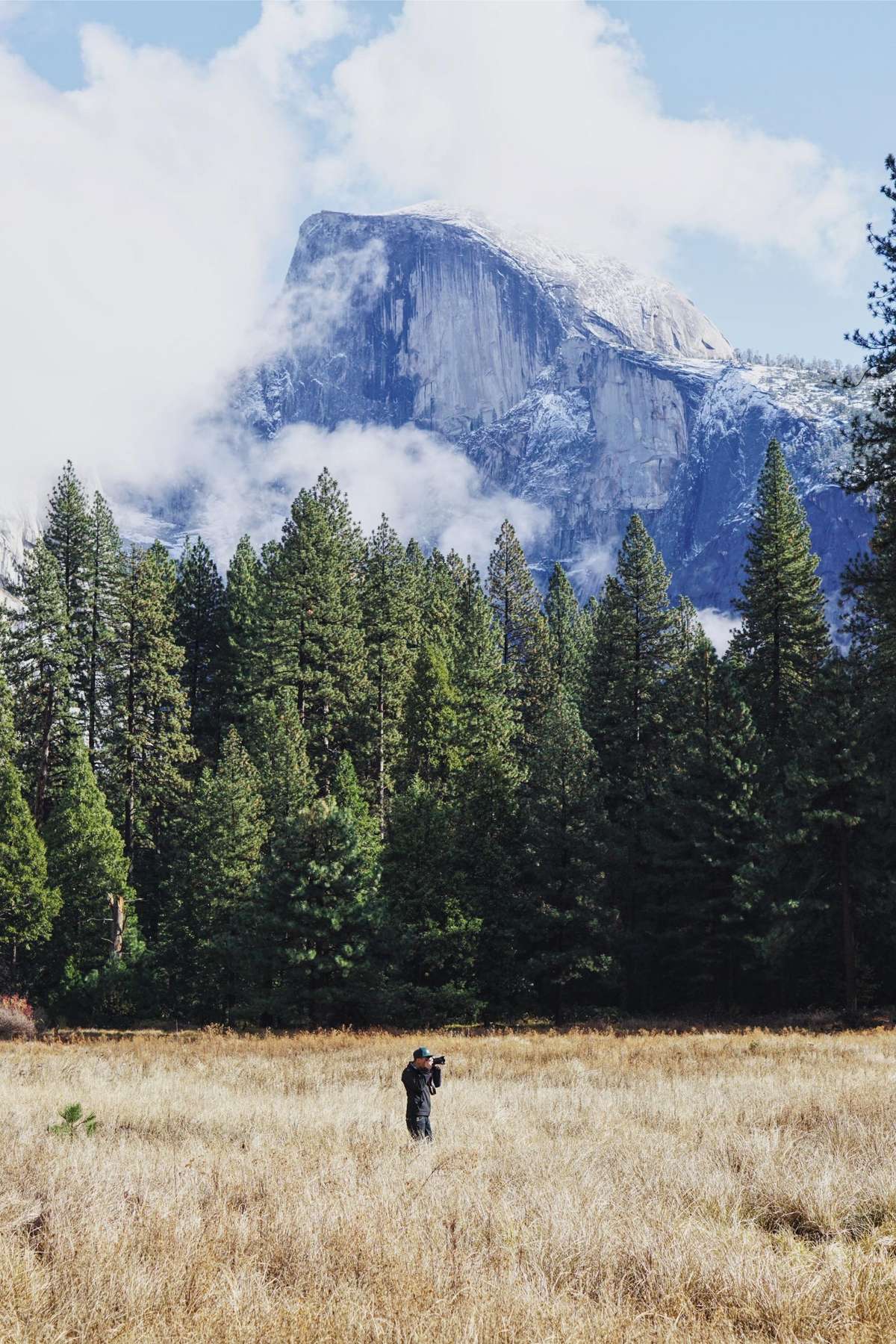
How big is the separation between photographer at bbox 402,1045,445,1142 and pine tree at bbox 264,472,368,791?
38.0m

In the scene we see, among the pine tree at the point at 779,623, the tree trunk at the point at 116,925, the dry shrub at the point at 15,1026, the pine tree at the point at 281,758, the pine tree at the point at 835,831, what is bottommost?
the dry shrub at the point at 15,1026

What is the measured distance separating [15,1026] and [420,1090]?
2521 cm

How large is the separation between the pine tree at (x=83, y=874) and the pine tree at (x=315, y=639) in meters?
10.8

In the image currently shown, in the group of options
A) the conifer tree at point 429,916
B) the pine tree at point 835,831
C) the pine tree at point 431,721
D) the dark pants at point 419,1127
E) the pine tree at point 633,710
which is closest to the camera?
the dark pants at point 419,1127

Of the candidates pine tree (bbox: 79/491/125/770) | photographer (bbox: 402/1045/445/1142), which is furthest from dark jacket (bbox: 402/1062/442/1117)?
pine tree (bbox: 79/491/125/770)

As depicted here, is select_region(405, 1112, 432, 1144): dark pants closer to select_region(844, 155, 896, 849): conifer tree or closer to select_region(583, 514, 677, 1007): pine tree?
select_region(844, 155, 896, 849): conifer tree

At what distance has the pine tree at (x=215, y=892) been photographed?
4094 cm

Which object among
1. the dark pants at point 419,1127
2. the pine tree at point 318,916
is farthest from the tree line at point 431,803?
the dark pants at point 419,1127

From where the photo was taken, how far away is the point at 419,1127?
10906mm

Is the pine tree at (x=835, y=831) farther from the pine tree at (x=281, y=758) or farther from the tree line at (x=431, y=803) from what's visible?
the pine tree at (x=281, y=758)

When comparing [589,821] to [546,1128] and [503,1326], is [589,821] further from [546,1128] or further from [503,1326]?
[503,1326]

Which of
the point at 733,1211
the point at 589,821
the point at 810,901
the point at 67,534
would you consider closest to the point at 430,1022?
the point at 589,821

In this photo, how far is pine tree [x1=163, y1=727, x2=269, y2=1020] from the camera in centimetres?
4094

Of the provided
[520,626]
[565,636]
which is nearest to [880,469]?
[520,626]
